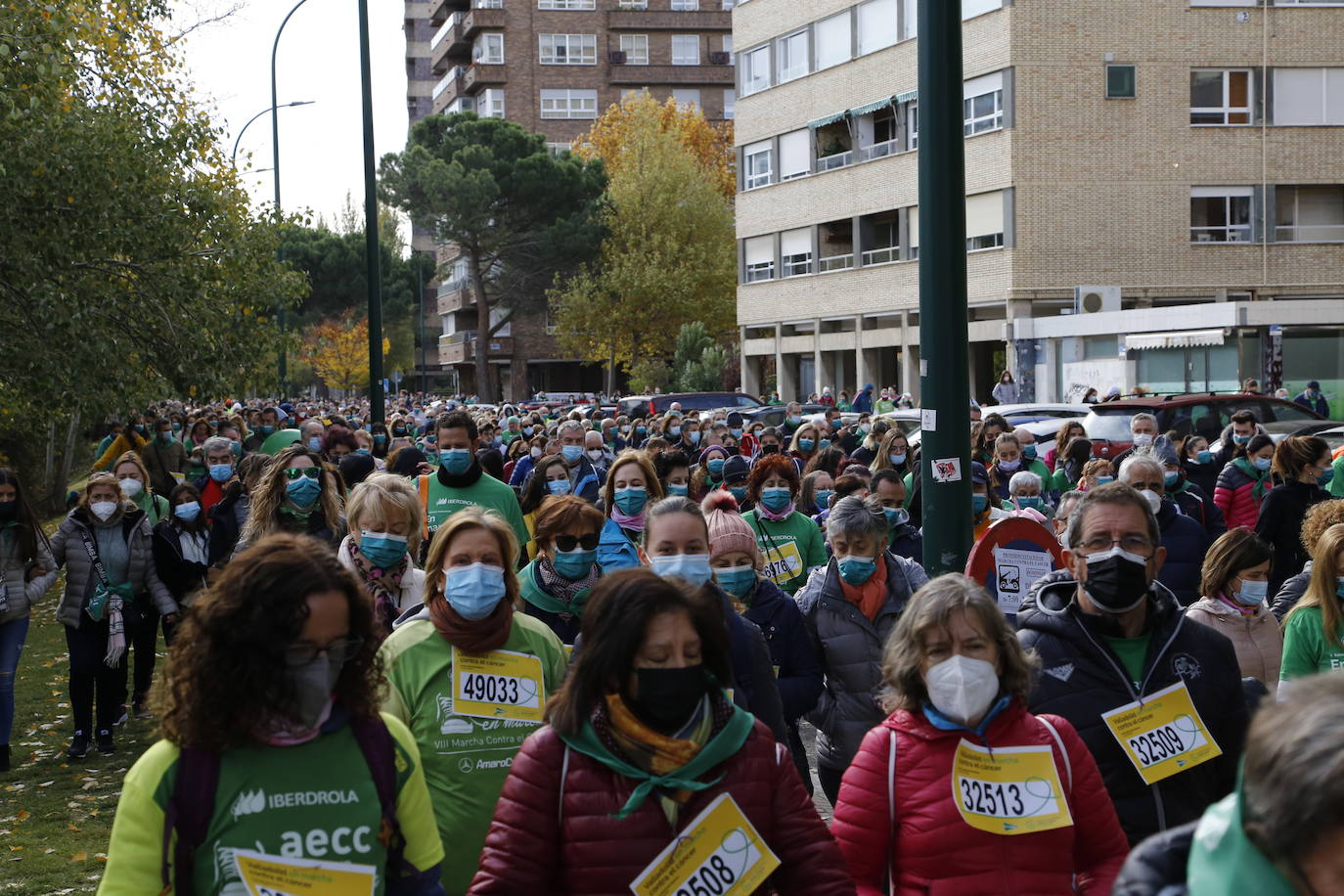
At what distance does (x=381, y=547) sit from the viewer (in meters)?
6.35

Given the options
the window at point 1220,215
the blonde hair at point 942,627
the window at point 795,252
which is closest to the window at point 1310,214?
the window at point 1220,215

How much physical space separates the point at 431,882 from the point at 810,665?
2.73 meters

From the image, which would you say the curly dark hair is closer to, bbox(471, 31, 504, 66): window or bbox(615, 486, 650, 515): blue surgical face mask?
bbox(615, 486, 650, 515): blue surgical face mask

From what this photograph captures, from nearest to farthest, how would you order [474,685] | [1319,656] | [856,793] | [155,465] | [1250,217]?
1. [856,793]
2. [474,685]
3. [1319,656]
4. [155,465]
5. [1250,217]

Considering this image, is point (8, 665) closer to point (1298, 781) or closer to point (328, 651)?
point (328, 651)

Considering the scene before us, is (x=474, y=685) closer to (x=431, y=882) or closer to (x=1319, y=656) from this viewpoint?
(x=431, y=882)

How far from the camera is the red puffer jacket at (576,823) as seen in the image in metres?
3.30

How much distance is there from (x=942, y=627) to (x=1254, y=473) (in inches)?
356

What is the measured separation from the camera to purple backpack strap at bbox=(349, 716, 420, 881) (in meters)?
3.25

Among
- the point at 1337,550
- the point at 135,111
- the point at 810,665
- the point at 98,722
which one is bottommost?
the point at 98,722

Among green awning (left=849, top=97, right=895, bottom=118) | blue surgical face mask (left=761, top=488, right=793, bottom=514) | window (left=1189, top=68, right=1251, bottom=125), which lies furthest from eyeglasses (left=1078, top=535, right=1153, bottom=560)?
green awning (left=849, top=97, right=895, bottom=118)

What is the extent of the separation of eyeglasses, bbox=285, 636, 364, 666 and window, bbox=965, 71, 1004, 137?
4226 centimetres

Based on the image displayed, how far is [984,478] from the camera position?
34.3ft

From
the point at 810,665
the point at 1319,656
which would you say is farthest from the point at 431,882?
the point at 1319,656
